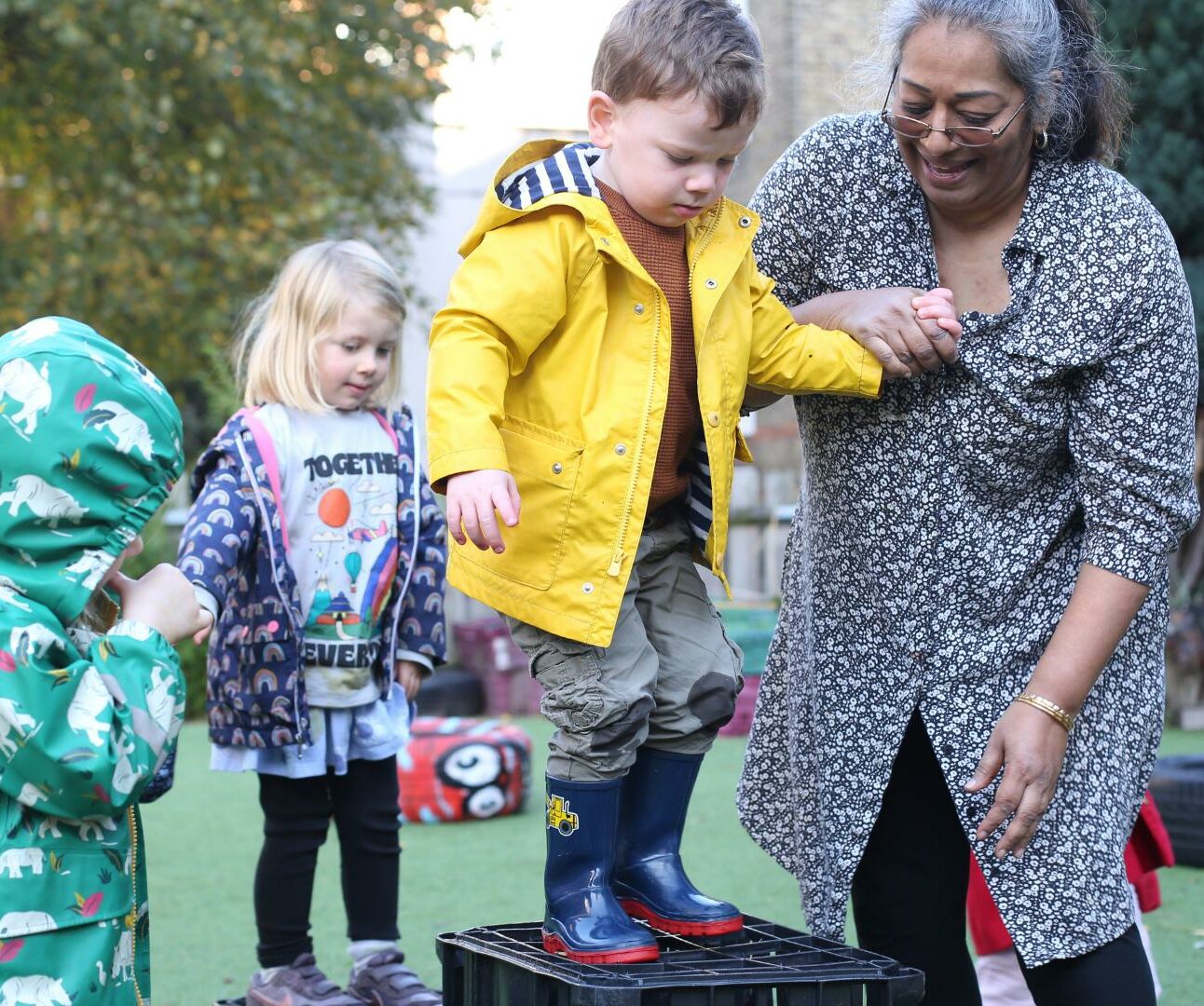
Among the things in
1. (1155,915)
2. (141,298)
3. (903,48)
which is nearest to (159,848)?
(1155,915)

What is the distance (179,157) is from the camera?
1245 centimetres

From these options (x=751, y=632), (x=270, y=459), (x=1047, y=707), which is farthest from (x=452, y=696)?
(x=1047, y=707)

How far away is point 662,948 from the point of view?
2309mm

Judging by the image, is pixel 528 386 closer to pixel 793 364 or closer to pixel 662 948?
pixel 793 364

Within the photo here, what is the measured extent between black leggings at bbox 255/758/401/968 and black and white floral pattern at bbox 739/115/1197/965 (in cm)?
122

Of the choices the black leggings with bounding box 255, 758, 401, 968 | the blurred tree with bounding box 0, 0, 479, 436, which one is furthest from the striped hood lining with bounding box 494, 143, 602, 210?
the blurred tree with bounding box 0, 0, 479, 436

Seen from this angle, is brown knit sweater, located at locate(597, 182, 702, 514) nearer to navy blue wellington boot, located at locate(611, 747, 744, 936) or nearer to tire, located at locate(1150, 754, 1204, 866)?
navy blue wellington boot, located at locate(611, 747, 744, 936)

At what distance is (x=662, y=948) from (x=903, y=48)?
4.63ft

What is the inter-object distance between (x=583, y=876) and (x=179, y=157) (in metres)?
11.2

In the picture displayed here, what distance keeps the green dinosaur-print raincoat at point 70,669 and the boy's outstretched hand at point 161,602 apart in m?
0.04

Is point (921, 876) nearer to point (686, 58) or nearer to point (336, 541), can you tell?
point (686, 58)

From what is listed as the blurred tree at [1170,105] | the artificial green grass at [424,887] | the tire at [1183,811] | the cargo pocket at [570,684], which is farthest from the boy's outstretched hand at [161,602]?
the blurred tree at [1170,105]

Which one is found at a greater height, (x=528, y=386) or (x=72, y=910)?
(x=528, y=386)

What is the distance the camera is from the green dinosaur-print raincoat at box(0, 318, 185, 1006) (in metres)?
1.94
